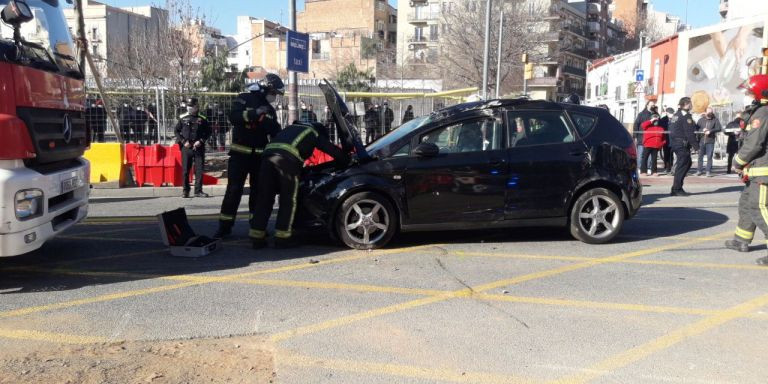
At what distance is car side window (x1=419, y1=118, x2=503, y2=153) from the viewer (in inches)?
264

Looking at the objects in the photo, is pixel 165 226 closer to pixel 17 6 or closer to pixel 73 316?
pixel 73 316

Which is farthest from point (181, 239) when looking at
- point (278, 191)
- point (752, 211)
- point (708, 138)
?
point (708, 138)

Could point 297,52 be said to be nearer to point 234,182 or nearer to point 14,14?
point 234,182

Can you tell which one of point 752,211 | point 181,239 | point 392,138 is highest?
point 392,138

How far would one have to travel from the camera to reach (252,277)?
563 cm

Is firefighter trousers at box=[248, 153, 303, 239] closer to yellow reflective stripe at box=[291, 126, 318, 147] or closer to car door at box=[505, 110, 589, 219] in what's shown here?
yellow reflective stripe at box=[291, 126, 318, 147]

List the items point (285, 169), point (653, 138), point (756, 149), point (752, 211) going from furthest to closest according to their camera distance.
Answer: point (653, 138) → point (285, 169) → point (752, 211) → point (756, 149)

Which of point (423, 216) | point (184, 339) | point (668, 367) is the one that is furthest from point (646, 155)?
point (184, 339)

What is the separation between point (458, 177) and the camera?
659cm

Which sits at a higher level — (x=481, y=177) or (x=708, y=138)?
(x=708, y=138)

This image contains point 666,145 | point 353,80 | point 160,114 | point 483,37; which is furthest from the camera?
point 353,80

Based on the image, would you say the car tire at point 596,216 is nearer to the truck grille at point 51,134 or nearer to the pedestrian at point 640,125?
the truck grille at point 51,134

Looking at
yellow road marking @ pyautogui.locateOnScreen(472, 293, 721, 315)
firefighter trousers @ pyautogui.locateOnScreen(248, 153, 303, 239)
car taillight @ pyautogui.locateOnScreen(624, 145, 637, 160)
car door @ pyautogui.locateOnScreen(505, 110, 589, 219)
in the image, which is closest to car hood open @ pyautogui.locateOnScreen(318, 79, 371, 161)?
firefighter trousers @ pyautogui.locateOnScreen(248, 153, 303, 239)

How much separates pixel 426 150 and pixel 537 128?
4.35 feet
